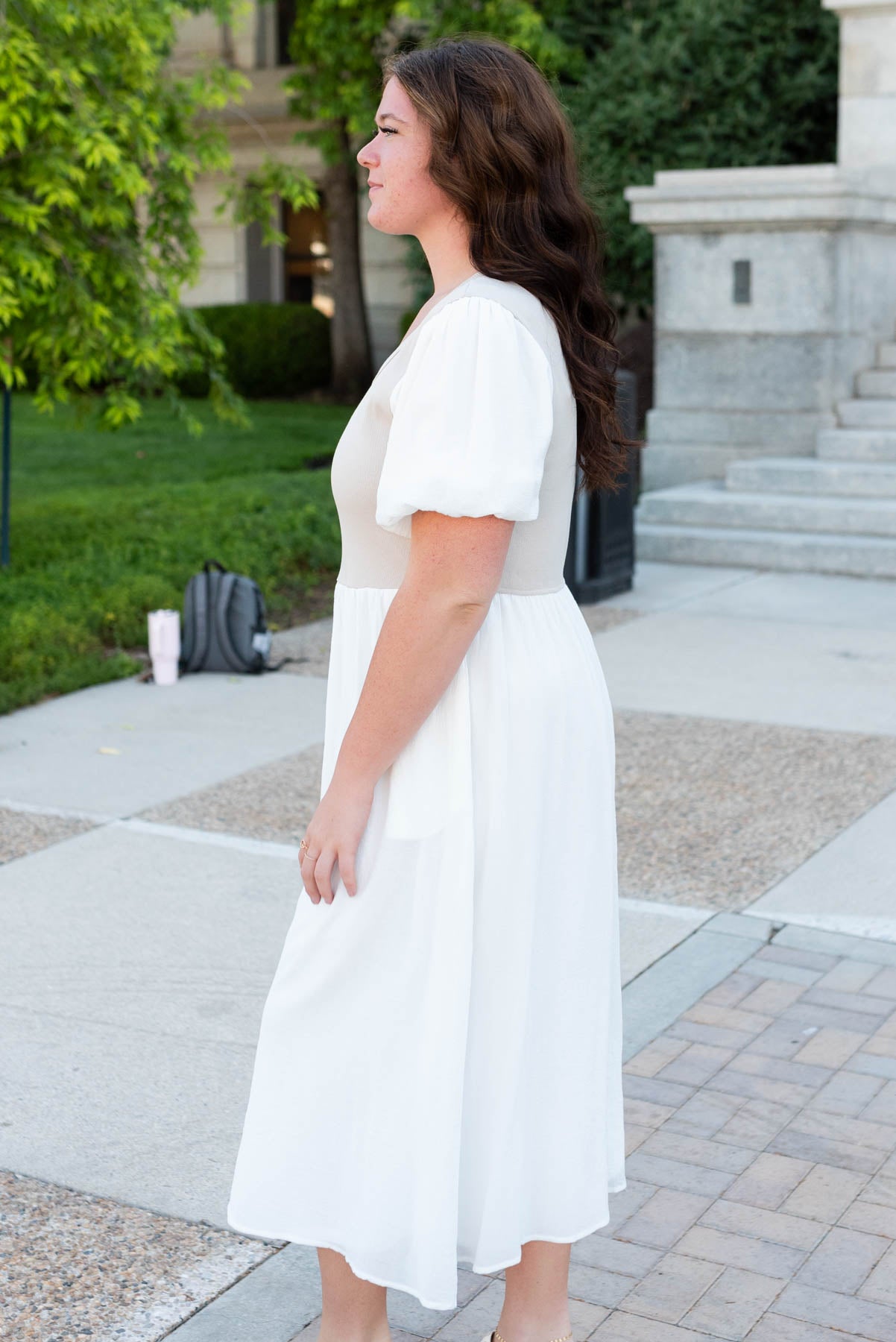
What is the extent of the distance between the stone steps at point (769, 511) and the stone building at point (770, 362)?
10 millimetres

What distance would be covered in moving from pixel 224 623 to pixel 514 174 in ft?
18.2

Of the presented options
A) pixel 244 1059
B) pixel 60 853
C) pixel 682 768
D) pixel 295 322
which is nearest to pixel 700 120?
pixel 295 322

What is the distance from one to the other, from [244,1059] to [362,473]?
1.92 metres

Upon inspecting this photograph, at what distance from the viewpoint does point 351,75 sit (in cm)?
1978

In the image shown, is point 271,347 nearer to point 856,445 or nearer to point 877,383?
point 877,383

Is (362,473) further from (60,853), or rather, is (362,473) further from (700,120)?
(700,120)

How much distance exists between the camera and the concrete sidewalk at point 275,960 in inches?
115

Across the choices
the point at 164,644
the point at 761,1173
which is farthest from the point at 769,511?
the point at 761,1173

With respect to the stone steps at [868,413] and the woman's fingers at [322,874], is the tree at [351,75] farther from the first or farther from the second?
the woman's fingers at [322,874]

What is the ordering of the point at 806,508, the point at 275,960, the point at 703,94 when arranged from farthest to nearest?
the point at 703,94, the point at 806,508, the point at 275,960

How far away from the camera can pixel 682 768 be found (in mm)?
6168

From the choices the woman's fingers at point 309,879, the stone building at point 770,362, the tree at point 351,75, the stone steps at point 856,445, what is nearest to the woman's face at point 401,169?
the woman's fingers at point 309,879

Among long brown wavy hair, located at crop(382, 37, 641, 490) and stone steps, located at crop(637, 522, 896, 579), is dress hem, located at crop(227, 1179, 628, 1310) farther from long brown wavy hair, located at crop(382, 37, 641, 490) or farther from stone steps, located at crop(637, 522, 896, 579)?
stone steps, located at crop(637, 522, 896, 579)

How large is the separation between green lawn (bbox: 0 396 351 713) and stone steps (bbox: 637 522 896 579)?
2051 millimetres
